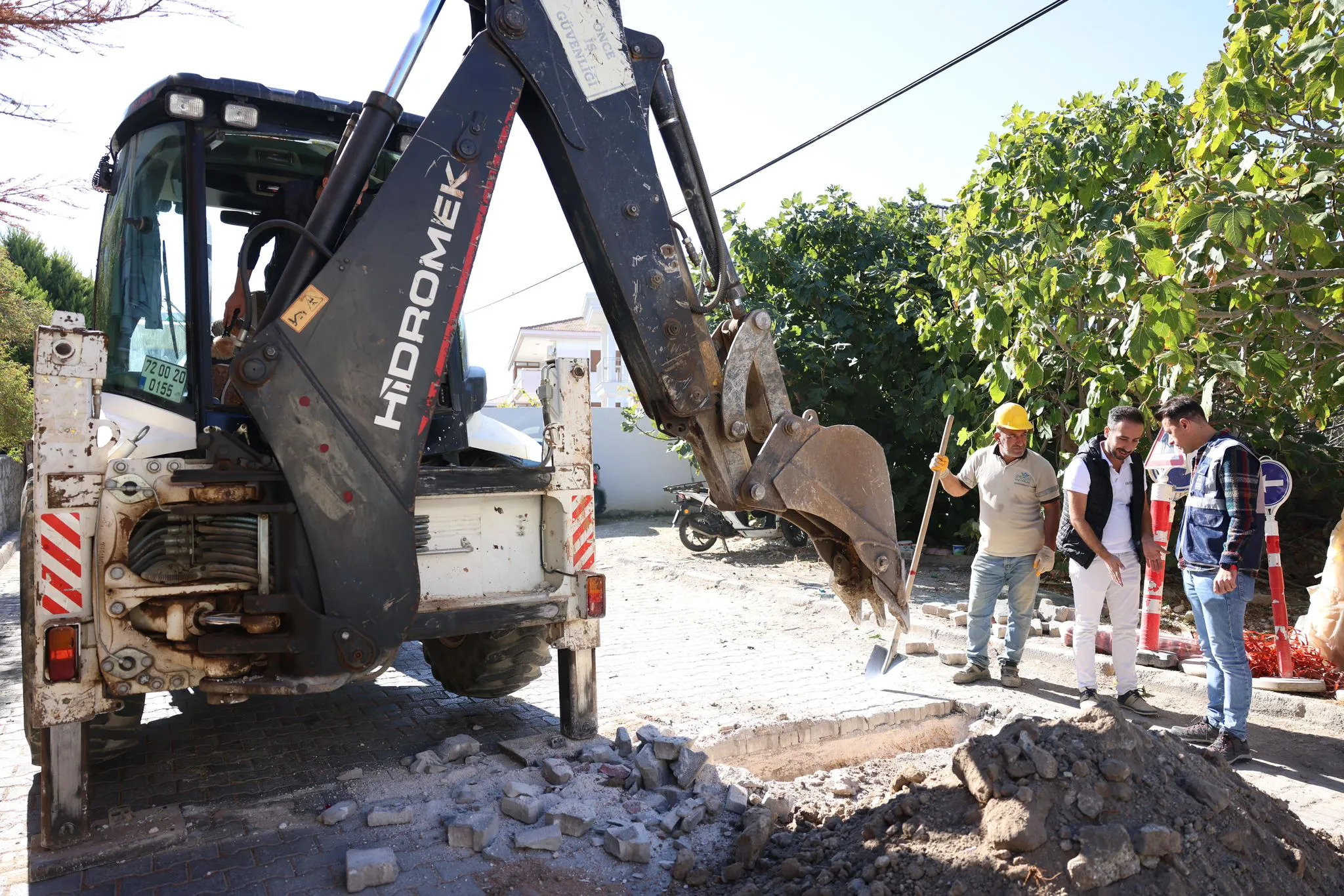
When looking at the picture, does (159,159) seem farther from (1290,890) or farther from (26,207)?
(1290,890)

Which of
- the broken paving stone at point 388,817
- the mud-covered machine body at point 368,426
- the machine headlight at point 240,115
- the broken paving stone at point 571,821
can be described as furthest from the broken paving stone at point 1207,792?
the machine headlight at point 240,115

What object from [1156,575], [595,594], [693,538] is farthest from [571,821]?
[693,538]

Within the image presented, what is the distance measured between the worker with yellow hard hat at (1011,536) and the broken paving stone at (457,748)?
343 centimetres

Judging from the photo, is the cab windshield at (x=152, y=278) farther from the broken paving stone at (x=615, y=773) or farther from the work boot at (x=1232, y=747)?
the work boot at (x=1232, y=747)

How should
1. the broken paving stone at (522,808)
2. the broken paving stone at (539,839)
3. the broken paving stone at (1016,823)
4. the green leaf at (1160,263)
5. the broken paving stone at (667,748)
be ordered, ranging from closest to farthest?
the broken paving stone at (1016,823), the broken paving stone at (539,839), the broken paving stone at (522,808), the broken paving stone at (667,748), the green leaf at (1160,263)

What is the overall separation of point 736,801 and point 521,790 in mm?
952

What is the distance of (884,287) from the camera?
37.4 ft

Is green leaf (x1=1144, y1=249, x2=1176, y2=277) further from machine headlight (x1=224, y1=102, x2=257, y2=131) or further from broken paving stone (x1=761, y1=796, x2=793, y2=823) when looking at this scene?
machine headlight (x1=224, y1=102, x2=257, y2=131)

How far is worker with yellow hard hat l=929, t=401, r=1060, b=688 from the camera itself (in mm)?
6211

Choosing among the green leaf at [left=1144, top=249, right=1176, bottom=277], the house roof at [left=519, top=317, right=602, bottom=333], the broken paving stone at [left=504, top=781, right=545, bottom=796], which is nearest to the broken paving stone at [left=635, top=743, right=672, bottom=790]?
the broken paving stone at [left=504, top=781, right=545, bottom=796]

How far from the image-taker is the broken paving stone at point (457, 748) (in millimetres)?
4547

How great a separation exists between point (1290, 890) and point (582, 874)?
245cm

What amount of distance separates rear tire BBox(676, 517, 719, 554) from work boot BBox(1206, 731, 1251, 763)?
9.00 m

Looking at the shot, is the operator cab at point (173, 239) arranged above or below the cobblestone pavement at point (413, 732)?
above
